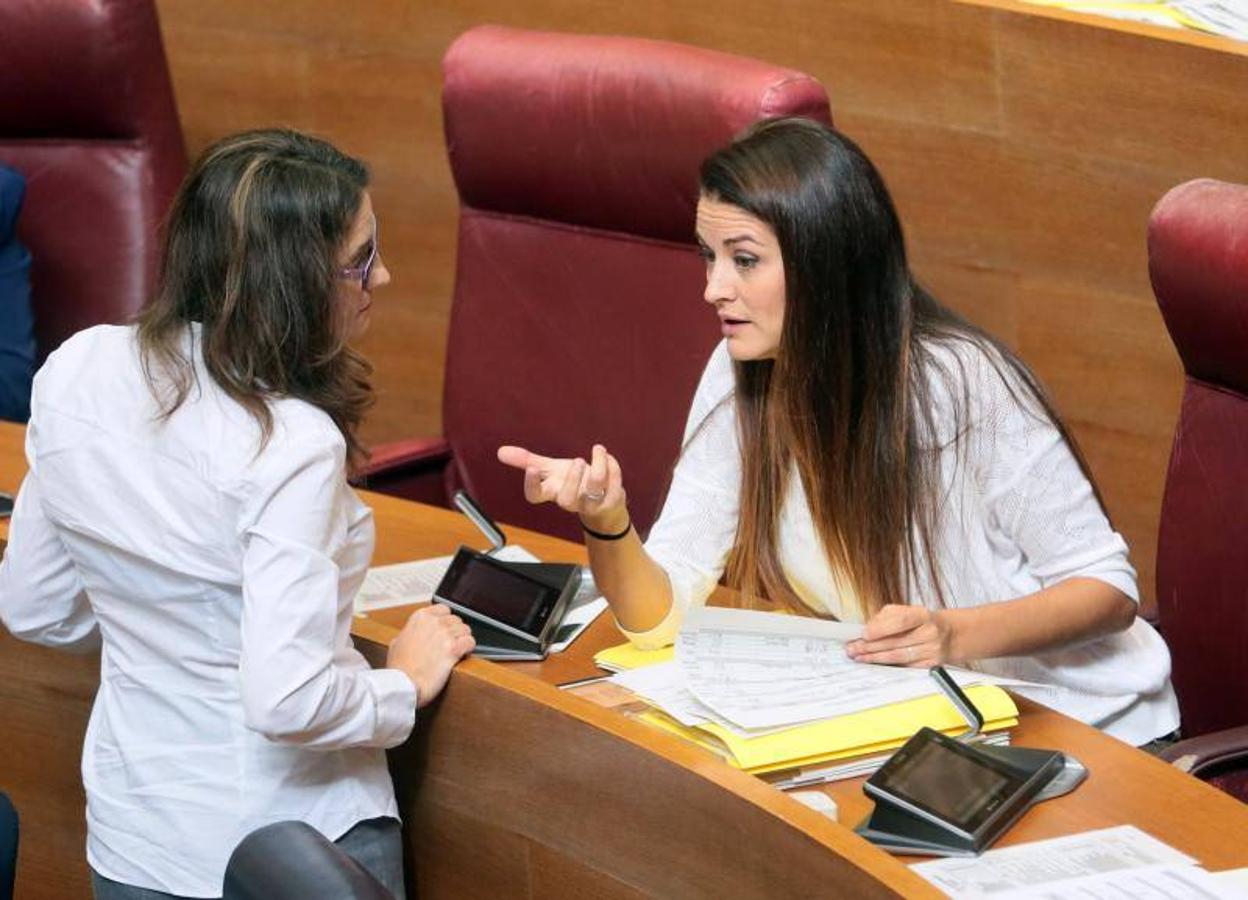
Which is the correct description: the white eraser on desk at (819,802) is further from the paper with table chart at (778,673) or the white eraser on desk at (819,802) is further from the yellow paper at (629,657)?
the yellow paper at (629,657)

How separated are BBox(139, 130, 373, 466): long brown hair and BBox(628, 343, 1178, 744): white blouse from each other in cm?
56

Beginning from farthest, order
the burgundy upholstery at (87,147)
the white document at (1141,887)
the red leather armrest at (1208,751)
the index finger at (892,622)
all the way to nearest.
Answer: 1. the burgundy upholstery at (87,147)
2. the red leather armrest at (1208,751)
3. the index finger at (892,622)
4. the white document at (1141,887)

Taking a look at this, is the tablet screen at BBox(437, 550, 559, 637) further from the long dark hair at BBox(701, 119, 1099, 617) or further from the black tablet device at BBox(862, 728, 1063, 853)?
the black tablet device at BBox(862, 728, 1063, 853)

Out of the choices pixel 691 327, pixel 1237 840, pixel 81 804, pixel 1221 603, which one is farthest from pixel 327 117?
pixel 1237 840

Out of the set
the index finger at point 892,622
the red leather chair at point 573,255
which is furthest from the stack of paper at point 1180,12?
the index finger at point 892,622

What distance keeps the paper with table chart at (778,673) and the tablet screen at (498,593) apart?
234mm

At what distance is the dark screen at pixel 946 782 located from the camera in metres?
1.65

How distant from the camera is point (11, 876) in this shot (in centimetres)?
164

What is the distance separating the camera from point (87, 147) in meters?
3.39

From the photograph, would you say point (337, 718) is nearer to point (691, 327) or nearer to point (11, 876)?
point (11, 876)

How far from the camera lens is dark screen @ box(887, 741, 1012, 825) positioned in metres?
1.65

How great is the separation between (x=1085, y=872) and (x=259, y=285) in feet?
2.76

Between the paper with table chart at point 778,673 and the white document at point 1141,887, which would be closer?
the white document at point 1141,887

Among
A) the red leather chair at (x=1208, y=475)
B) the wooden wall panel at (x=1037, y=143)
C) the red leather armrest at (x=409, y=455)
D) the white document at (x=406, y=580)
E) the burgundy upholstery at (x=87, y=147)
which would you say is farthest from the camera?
the burgundy upholstery at (x=87, y=147)
